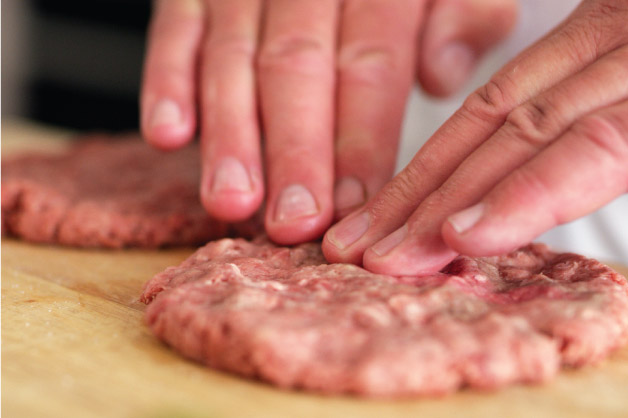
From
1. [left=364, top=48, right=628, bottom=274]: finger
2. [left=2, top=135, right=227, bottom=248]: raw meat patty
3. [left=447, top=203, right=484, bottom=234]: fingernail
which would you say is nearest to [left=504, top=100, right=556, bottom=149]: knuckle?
[left=364, top=48, right=628, bottom=274]: finger

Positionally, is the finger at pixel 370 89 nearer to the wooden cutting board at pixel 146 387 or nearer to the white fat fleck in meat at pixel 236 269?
the white fat fleck in meat at pixel 236 269

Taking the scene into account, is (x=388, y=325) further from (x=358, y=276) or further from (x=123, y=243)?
(x=123, y=243)

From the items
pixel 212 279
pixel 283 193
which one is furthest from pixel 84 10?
pixel 212 279

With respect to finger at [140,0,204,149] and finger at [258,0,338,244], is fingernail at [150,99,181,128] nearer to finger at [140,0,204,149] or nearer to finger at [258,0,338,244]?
finger at [140,0,204,149]

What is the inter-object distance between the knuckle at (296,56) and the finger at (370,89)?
0.06 meters

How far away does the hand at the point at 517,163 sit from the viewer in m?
0.82

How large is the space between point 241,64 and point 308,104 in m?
0.23

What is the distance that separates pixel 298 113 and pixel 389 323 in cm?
71

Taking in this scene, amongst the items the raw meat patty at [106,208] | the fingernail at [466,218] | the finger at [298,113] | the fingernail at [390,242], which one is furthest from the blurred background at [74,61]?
the fingernail at [466,218]

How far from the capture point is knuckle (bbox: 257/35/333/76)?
4.78ft

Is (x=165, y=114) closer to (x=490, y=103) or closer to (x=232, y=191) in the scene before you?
(x=232, y=191)

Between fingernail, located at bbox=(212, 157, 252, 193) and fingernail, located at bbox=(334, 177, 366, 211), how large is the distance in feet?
0.58

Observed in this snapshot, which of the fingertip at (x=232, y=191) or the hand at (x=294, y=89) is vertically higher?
the hand at (x=294, y=89)

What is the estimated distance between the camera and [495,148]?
0.92 m
